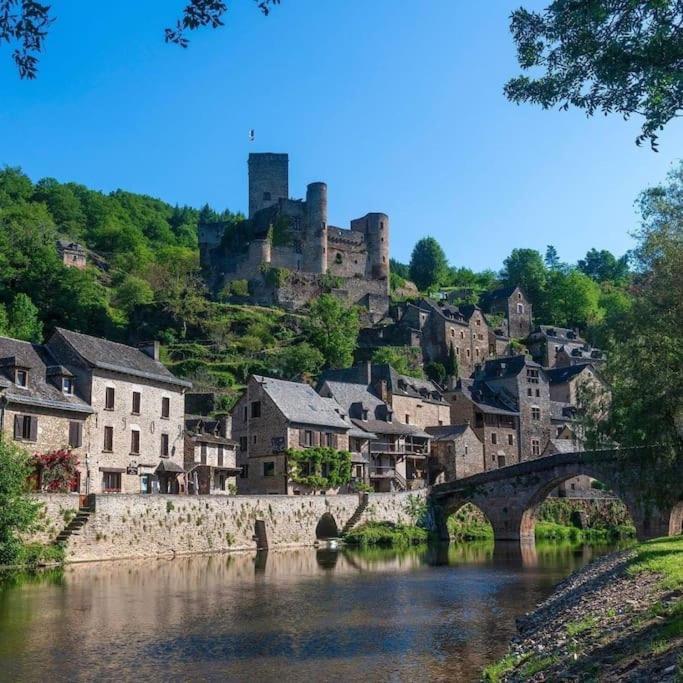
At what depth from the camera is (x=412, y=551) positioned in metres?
48.9

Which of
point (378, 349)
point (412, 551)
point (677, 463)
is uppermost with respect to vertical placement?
point (378, 349)

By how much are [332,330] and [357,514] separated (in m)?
40.3

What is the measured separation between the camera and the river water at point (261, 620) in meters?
17.6

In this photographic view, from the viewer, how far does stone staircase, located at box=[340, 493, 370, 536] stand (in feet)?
172

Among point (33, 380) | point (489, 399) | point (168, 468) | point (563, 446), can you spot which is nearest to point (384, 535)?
point (168, 468)

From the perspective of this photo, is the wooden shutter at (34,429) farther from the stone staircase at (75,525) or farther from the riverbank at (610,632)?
the riverbank at (610,632)

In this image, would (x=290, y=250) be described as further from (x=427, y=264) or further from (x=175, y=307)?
(x=427, y=264)

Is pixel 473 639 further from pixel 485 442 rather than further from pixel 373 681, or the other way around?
pixel 485 442

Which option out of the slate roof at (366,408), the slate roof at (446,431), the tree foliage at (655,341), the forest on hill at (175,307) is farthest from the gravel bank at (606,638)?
the forest on hill at (175,307)

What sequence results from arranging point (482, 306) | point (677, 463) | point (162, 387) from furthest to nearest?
point (482, 306) < point (162, 387) < point (677, 463)

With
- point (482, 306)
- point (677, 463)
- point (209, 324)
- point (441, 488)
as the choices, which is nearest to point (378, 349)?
point (209, 324)

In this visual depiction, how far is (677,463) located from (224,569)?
18.6 metres

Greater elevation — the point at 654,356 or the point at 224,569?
the point at 654,356

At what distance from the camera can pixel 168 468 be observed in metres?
46.6
